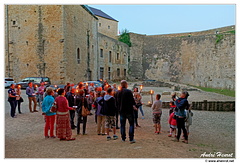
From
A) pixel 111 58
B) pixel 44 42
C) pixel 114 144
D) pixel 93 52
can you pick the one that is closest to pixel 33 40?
pixel 44 42

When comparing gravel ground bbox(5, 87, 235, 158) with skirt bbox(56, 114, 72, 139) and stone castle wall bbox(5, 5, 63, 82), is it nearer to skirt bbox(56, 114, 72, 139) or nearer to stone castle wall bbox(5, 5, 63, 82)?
skirt bbox(56, 114, 72, 139)

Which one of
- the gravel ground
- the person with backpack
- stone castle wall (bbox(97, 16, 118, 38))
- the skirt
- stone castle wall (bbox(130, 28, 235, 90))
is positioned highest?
stone castle wall (bbox(97, 16, 118, 38))

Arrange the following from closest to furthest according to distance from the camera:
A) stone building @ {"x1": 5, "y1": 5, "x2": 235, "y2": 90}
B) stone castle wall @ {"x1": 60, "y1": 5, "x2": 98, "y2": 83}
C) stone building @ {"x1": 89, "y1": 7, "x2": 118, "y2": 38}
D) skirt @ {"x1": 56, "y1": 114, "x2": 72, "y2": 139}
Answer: skirt @ {"x1": 56, "y1": 114, "x2": 72, "y2": 139}
stone building @ {"x1": 5, "y1": 5, "x2": 235, "y2": 90}
stone castle wall @ {"x1": 60, "y1": 5, "x2": 98, "y2": 83}
stone building @ {"x1": 89, "y1": 7, "x2": 118, "y2": 38}

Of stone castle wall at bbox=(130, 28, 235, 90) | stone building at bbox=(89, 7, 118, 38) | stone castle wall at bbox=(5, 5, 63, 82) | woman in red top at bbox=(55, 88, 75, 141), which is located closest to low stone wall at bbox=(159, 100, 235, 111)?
woman in red top at bbox=(55, 88, 75, 141)

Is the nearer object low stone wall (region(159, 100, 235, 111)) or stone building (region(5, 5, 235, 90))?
low stone wall (region(159, 100, 235, 111))

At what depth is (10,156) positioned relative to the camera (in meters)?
4.74

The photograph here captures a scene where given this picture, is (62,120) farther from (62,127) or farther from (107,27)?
(107,27)

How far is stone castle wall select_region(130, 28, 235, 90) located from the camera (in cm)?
2665

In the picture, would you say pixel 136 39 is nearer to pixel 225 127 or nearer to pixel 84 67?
pixel 84 67

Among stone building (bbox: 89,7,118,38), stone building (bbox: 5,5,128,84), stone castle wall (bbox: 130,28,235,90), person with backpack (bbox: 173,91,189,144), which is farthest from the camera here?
stone building (bbox: 89,7,118,38)

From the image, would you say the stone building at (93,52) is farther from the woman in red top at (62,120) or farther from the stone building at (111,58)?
the woman in red top at (62,120)

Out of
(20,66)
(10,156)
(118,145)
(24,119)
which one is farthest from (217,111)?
(20,66)

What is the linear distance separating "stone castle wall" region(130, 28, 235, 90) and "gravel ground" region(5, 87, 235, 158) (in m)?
19.5

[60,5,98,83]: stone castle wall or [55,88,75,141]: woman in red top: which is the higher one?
[60,5,98,83]: stone castle wall
